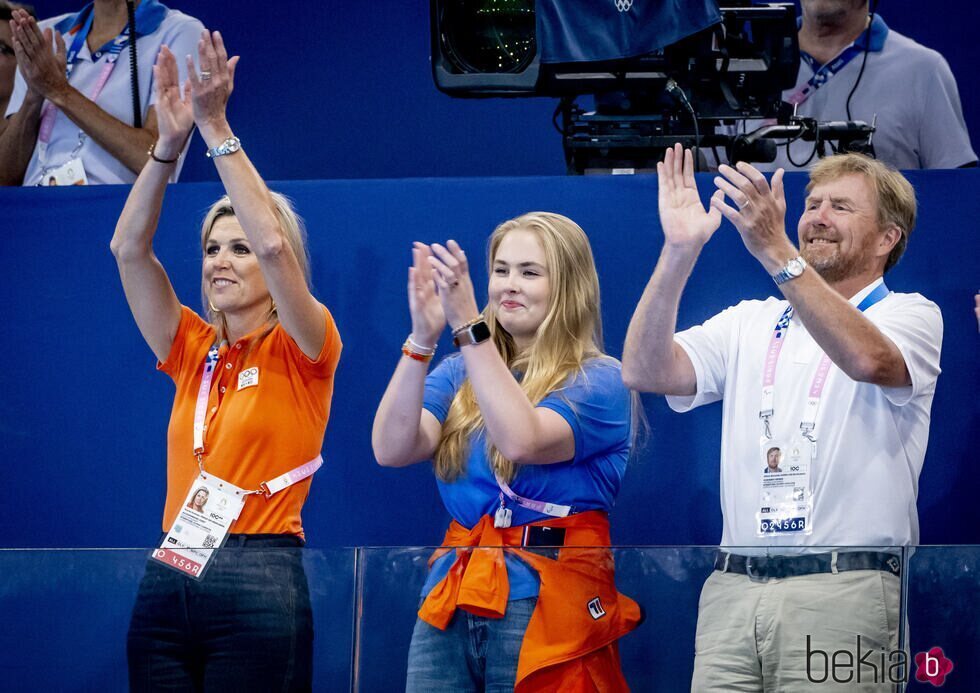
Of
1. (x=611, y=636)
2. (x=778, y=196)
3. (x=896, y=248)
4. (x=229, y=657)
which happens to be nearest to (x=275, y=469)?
(x=229, y=657)

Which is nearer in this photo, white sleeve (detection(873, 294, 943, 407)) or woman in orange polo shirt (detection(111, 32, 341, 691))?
woman in orange polo shirt (detection(111, 32, 341, 691))

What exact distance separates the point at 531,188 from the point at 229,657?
4.99 ft

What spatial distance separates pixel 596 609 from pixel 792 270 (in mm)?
693

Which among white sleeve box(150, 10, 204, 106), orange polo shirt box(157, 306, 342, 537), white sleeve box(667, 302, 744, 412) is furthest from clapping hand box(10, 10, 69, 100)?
white sleeve box(667, 302, 744, 412)

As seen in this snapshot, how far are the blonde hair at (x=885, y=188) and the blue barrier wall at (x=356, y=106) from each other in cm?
229

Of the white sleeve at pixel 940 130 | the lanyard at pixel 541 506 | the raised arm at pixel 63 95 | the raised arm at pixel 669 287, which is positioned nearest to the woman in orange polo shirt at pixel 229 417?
the lanyard at pixel 541 506

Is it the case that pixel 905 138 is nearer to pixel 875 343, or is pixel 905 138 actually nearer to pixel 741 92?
pixel 741 92

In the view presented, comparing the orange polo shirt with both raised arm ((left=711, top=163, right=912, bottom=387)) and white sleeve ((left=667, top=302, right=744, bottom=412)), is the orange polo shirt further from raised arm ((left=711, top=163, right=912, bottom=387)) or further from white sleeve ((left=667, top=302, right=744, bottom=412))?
raised arm ((left=711, top=163, right=912, bottom=387))

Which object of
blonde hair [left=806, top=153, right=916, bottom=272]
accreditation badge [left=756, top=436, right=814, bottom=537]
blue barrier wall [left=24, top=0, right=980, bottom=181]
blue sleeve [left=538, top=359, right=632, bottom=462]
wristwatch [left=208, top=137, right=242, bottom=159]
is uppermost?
blue barrier wall [left=24, top=0, right=980, bottom=181]

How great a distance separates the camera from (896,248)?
8.81 feet

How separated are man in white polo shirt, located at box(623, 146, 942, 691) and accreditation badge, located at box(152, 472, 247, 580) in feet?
2.51

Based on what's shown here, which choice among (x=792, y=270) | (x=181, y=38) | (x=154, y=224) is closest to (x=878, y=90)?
(x=792, y=270)

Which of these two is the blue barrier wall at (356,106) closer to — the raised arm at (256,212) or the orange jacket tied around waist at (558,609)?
the raised arm at (256,212)

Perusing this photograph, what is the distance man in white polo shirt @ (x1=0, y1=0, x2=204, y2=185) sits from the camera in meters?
3.63
